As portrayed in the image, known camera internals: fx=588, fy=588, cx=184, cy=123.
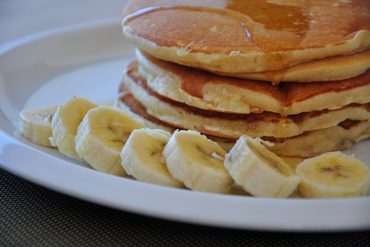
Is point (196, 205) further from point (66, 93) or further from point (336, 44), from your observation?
point (66, 93)

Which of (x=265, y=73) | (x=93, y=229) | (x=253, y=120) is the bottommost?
(x=93, y=229)

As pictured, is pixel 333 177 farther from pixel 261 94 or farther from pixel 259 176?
pixel 261 94

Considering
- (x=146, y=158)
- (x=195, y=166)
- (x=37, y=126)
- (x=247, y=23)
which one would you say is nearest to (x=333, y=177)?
(x=195, y=166)

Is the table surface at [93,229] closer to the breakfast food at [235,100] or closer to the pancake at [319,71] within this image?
the breakfast food at [235,100]

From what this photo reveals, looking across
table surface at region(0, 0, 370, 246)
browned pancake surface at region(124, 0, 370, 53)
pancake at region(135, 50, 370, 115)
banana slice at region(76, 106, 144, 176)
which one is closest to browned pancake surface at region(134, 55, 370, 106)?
pancake at region(135, 50, 370, 115)

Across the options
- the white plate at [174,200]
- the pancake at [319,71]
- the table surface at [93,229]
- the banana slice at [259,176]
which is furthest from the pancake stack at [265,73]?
the table surface at [93,229]

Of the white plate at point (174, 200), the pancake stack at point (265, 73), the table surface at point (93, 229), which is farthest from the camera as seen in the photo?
the pancake stack at point (265, 73)

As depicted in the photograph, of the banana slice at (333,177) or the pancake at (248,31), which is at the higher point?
the pancake at (248,31)

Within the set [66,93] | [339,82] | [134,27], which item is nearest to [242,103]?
[339,82]
